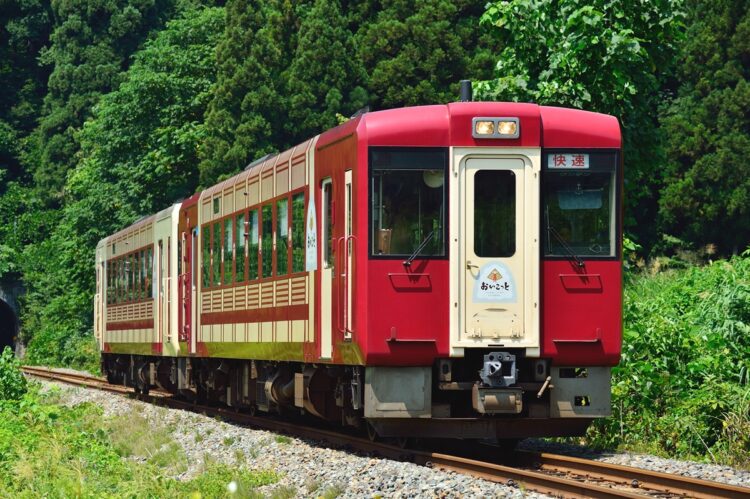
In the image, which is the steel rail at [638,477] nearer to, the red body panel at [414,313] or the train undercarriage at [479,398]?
the train undercarriage at [479,398]

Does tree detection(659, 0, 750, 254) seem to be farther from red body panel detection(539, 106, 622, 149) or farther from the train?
the train

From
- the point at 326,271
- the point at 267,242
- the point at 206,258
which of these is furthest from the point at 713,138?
Result: the point at 326,271

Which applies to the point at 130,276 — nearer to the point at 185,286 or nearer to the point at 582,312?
the point at 185,286

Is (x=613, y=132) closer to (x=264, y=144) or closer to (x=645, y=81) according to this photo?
(x=645, y=81)

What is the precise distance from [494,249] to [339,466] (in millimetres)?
2305

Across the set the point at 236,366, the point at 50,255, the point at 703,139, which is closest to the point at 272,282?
the point at 236,366

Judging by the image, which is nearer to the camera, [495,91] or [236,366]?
[495,91]

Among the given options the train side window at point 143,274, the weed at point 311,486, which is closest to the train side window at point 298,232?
the weed at point 311,486

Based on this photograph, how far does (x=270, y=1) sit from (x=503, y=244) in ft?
118

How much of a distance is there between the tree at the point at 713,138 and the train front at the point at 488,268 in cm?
2615

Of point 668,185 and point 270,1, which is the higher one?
point 270,1

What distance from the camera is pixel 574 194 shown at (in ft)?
42.8

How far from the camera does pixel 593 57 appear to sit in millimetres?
17281

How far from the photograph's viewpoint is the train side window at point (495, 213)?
12.8 m
